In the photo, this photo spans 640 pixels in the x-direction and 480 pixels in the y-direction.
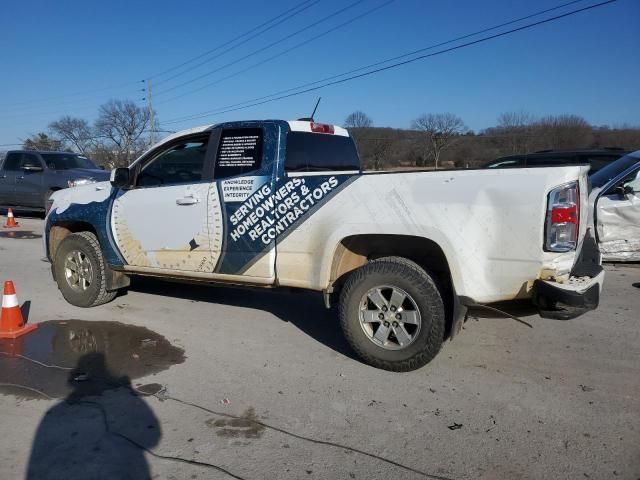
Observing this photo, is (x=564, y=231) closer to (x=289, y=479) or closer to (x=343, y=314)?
(x=343, y=314)

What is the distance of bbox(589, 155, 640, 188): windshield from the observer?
7895 mm

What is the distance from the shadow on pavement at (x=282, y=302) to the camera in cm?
487

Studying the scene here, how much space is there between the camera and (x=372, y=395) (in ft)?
11.8

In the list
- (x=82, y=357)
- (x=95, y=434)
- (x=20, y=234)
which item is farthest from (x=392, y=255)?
(x=20, y=234)

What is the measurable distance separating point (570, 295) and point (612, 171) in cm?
579

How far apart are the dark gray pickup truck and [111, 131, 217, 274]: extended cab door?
30.4 ft

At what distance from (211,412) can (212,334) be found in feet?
5.31

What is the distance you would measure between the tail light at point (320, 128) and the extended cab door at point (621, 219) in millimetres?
4913

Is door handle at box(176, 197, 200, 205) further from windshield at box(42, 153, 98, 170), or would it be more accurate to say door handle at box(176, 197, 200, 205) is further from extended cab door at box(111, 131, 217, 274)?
windshield at box(42, 153, 98, 170)

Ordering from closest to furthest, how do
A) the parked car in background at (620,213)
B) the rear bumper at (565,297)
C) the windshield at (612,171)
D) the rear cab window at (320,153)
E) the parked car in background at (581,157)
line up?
the rear bumper at (565,297), the rear cab window at (320,153), the parked car in background at (620,213), the windshield at (612,171), the parked car in background at (581,157)

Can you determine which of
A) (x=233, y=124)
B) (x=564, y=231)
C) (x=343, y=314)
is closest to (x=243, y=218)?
A: (x=233, y=124)

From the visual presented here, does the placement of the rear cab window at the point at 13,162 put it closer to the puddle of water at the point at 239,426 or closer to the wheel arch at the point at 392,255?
the wheel arch at the point at 392,255

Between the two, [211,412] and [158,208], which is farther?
[158,208]

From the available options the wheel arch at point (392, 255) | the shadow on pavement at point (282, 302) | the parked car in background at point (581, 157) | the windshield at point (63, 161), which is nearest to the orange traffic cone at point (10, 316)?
the shadow on pavement at point (282, 302)
